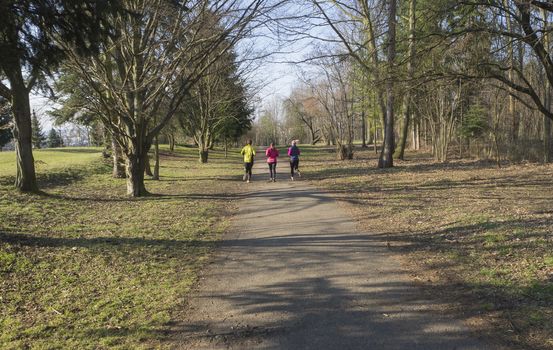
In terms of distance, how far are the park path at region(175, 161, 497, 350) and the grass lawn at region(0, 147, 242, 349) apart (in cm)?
44

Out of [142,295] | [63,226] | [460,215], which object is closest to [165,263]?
[142,295]

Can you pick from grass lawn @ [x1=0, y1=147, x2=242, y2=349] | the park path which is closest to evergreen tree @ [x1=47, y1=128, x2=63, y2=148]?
grass lawn @ [x1=0, y1=147, x2=242, y2=349]

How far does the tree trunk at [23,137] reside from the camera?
39.0ft

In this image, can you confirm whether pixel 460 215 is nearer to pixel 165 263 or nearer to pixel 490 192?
pixel 490 192

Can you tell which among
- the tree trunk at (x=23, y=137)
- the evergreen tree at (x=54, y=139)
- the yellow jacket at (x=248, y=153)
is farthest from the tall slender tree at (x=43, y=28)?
the evergreen tree at (x=54, y=139)

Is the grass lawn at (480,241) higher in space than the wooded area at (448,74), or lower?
lower

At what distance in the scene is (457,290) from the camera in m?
4.99

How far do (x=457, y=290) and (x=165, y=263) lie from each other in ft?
13.7

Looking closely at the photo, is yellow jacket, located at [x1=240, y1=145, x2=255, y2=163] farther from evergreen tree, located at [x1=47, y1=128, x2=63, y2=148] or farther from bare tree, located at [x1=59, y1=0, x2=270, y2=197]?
evergreen tree, located at [x1=47, y1=128, x2=63, y2=148]

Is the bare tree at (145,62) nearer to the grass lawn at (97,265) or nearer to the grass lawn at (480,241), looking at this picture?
the grass lawn at (97,265)

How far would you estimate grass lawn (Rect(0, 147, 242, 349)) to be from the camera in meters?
4.33

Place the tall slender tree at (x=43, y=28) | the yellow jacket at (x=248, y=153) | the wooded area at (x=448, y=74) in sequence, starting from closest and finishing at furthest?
the tall slender tree at (x=43, y=28) → the wooded area at (x=448, y=74) → the yellow jacket at (x=248, y=153)

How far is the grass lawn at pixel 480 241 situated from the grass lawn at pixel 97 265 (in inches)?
128

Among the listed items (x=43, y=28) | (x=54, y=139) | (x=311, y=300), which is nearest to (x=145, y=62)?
(x=43, y=28)
